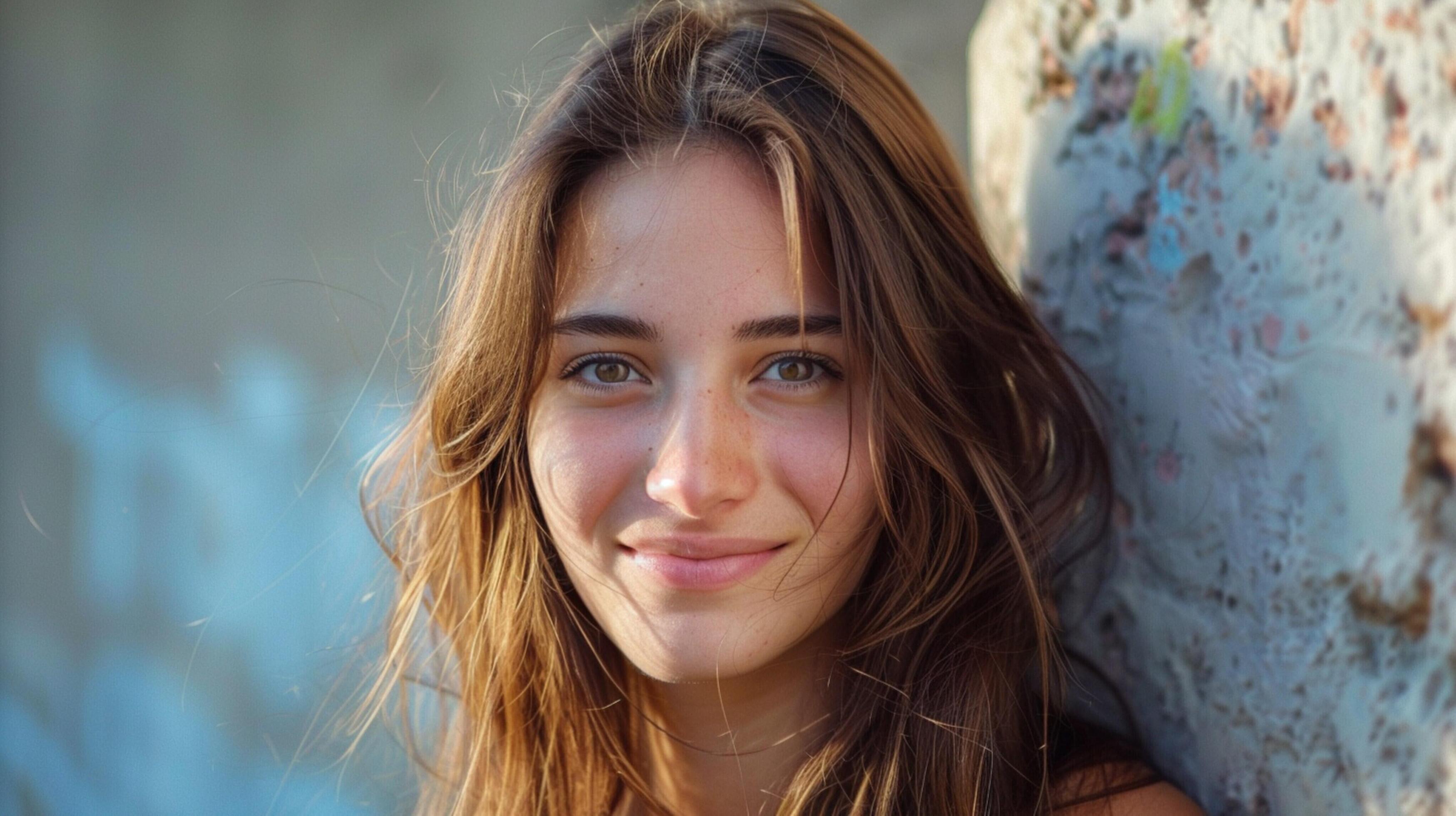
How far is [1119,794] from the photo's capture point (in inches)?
44.4

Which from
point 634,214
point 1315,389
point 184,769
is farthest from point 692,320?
point 184,769

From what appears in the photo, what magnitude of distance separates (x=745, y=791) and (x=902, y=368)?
0.53m

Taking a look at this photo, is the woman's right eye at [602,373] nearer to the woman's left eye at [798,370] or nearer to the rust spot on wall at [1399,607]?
the woman's left eye at [798,370]

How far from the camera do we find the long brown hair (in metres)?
1.15

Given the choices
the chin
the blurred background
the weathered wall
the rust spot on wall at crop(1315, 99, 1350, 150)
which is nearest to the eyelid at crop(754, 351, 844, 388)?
the chin

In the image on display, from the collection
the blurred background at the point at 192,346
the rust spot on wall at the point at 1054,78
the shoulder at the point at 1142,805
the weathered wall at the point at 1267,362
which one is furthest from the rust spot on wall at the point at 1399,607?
the blurred background at the point at 192,346

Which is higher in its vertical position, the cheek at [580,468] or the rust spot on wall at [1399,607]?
the cheek at [580,468]

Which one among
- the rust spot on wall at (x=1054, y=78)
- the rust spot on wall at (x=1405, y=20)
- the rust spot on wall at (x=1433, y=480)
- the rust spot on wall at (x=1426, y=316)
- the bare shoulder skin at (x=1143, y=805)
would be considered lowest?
the bare shoulder skin at (x=1143, y=805)

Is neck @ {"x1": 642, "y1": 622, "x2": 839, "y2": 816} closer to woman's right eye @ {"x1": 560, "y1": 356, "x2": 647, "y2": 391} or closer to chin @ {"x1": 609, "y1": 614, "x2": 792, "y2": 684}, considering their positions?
chin @ {"x1": 609, "y1": 614, "x2": 792, "y2": 684}

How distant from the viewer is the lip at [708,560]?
3.67 ft

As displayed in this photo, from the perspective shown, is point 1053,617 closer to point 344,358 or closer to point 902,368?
point 902,368

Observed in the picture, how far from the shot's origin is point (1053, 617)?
129 cm

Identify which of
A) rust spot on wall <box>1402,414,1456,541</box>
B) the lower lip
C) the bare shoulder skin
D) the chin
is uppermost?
rust spot on wall <box>1402,414,1456,541</box>

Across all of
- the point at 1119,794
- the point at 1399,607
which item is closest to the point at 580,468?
the point at 1119,794
